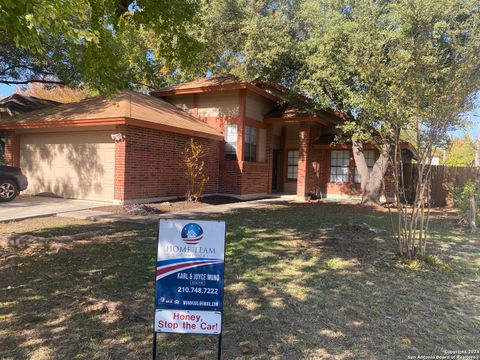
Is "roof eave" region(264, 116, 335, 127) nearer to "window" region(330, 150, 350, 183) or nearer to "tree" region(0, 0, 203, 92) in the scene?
"window" region(330, 150, 350, 183)

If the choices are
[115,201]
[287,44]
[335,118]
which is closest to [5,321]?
[115,201]

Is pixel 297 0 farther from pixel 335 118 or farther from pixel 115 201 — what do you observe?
pixel 115 201

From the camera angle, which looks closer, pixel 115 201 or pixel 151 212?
pixel 151 212

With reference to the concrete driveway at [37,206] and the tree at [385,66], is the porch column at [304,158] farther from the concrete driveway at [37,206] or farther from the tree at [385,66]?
the concrete driveway at [37,206]

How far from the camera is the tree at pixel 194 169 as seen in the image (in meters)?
13.4

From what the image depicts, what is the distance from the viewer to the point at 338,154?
18.3 m

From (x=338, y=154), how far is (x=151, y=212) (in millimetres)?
10634

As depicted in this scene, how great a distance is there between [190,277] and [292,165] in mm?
17539

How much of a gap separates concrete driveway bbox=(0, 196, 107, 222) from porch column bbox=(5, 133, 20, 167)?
2.25 meters

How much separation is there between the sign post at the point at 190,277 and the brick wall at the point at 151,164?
31.3 ft

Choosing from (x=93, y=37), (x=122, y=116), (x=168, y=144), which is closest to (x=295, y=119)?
(x=168, y=144)

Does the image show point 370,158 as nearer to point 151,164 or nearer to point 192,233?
point 151,164

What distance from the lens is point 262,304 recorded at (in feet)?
13.6

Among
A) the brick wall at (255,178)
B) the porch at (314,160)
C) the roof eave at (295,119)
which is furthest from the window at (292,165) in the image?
the roof eave at (295,119)
